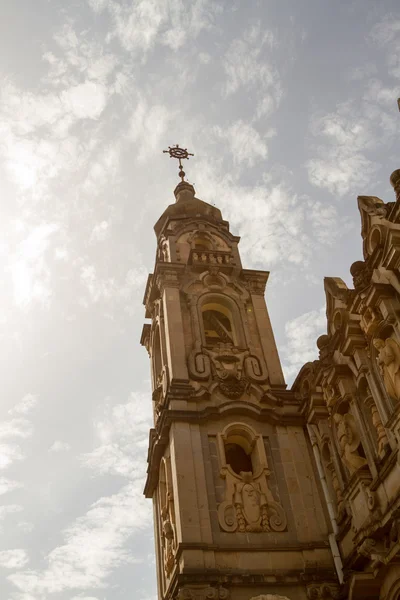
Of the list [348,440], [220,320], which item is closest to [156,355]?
[220,320]

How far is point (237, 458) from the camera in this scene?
2389 centimetres

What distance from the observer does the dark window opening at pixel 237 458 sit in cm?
2358

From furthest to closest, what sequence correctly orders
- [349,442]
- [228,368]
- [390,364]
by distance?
[228,368], [349,442], [390,364]

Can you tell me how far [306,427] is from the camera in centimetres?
2362

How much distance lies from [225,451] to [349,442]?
4.98m

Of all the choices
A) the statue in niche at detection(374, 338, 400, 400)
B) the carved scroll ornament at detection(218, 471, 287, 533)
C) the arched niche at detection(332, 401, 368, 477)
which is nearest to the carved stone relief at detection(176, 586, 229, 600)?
the carved scroll ornament at detection(218, 471, 287, 533)

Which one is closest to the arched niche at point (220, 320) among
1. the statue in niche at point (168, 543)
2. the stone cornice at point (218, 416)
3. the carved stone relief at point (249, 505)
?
the stone cornice at point (218, 416)

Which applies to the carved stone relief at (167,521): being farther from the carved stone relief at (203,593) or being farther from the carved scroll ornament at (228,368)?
the carved scroll ornament at (228,368)

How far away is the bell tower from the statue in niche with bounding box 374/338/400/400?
4.66 meters

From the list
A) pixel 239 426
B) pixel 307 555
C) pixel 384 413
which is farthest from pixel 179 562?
pixel 384 413

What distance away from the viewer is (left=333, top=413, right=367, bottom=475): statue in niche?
19.5 meters

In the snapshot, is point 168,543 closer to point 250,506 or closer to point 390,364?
point 250,506

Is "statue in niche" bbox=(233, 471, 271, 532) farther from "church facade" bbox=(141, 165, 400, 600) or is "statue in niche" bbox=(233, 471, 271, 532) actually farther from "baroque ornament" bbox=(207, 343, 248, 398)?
"baroque ornament" bbox=(207, 343, 248, 398)

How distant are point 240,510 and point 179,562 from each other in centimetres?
246
